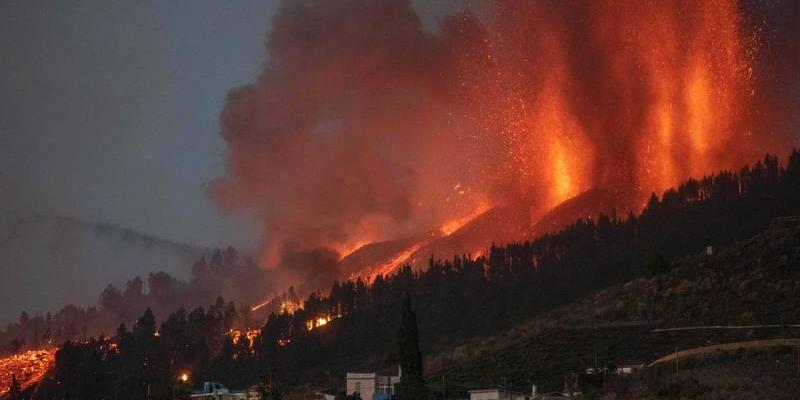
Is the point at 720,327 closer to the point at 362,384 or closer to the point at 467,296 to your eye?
the point at 362,384

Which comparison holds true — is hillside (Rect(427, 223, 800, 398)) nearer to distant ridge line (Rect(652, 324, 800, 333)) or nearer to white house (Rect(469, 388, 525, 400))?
distant ridge line (Rect(652, 324, 800, 333))

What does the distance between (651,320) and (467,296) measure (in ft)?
165

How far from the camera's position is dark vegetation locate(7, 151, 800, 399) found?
487ft

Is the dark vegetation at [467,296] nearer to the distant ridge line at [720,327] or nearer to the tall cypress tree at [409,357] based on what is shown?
the distant ridge line at [720,327]

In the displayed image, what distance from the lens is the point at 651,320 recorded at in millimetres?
118875

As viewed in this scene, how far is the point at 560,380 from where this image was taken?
96.5 m

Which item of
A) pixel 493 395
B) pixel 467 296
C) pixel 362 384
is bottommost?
pixel 493 395

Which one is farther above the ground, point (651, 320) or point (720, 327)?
point (651, 320)

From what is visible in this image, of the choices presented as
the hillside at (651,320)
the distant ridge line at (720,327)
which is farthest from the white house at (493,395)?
the distant ridge line at (720,327)

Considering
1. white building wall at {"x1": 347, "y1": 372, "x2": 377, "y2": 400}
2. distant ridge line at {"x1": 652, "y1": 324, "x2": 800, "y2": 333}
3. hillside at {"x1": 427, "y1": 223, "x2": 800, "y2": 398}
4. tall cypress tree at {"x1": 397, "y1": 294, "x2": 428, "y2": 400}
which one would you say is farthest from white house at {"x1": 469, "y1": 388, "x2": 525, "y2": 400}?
distant ridge line at {"x1": 652, "y1": 324, "x2": 800, "y2": 333}

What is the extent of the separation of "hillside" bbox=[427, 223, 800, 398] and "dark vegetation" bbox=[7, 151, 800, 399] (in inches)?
165

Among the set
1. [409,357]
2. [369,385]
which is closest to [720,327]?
[409,357]

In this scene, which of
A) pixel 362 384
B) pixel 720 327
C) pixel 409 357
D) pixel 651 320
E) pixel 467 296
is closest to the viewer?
pixel 409 357

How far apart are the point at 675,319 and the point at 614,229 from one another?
46.9 m
